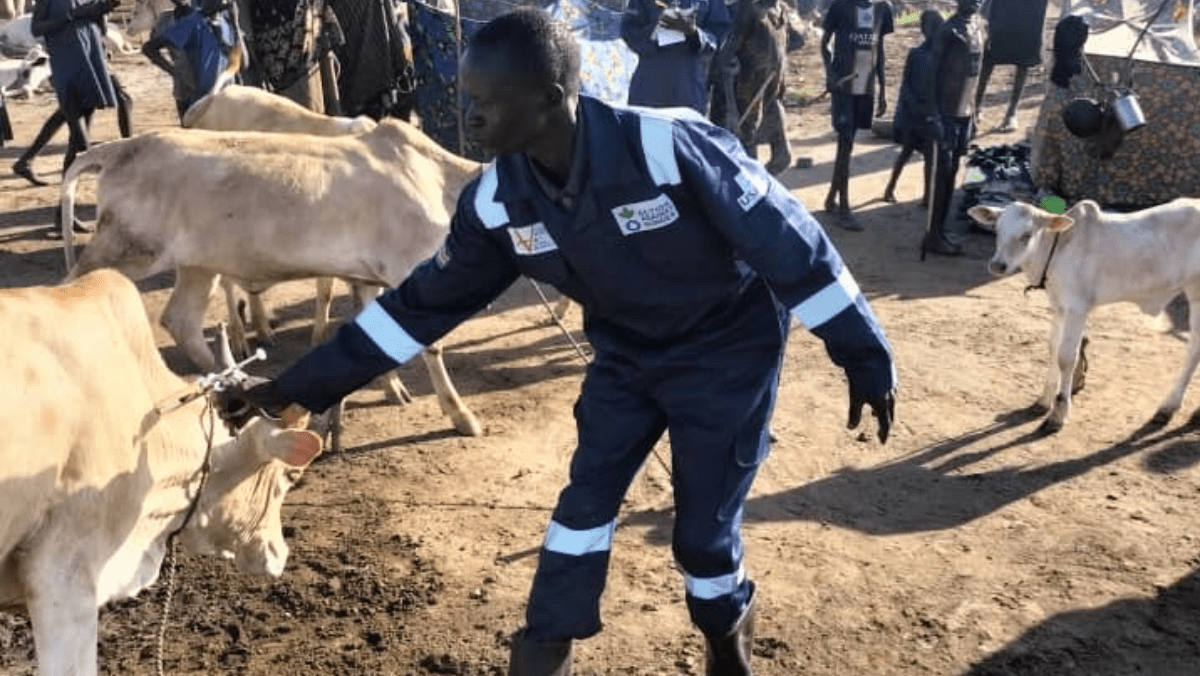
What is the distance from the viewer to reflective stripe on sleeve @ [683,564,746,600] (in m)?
3.80

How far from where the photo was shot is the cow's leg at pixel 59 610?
369 centimetres

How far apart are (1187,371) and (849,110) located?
4.69 meters

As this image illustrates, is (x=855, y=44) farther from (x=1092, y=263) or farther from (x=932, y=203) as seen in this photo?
(x=1092, y=263)

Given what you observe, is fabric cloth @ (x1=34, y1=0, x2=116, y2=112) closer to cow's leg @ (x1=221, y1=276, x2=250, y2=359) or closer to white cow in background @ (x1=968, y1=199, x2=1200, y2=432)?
cow's leg @ (x1=221, y1=276, x2=250, y2=359)

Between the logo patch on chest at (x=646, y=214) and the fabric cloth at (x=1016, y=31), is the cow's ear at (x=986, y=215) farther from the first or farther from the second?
the fabric cloth at (x=1016, y=31)

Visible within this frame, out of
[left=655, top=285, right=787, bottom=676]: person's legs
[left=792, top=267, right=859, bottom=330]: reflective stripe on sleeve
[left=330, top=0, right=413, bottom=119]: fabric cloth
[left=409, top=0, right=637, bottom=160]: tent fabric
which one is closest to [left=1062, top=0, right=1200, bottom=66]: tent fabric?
[left=409, top=0, right=637, bottom=160]: tent fabric

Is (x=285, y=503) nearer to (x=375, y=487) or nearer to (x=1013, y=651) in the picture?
(x=375, y=487)

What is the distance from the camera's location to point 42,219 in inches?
420

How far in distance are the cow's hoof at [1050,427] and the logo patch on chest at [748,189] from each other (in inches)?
163

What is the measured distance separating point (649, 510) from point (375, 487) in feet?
4.51

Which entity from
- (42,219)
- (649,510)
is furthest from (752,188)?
(42,219)

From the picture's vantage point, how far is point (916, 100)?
10.7 m

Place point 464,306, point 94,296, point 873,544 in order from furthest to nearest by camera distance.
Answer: point 873,544
point 94,296
point 464,306

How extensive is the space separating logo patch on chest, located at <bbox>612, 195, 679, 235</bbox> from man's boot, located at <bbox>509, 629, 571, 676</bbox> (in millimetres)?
1259
